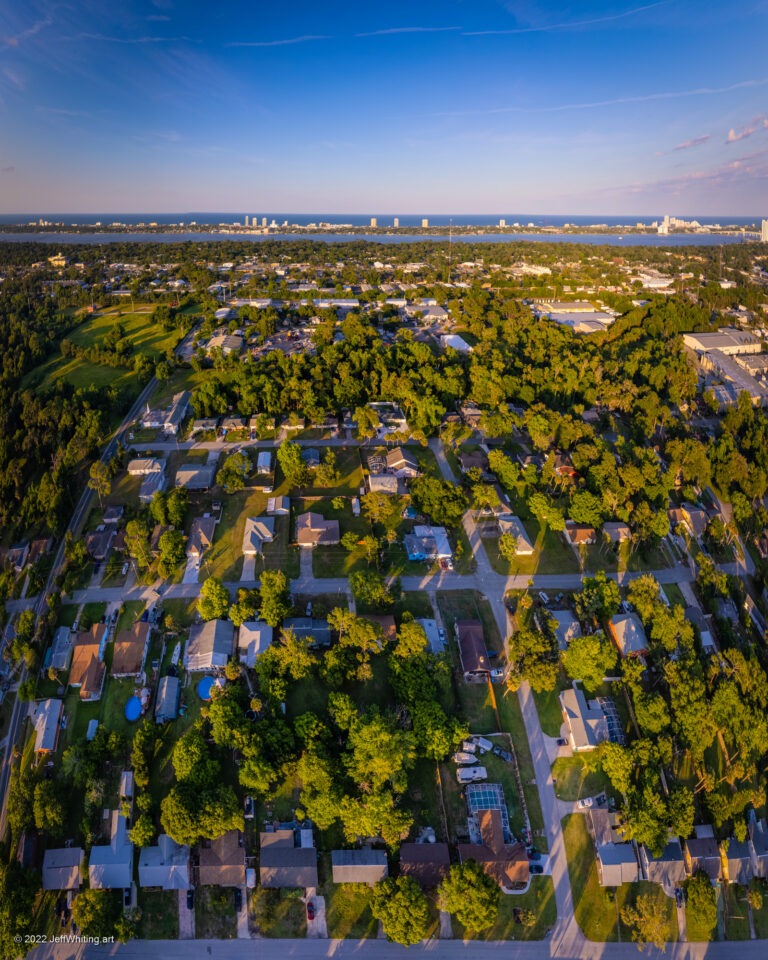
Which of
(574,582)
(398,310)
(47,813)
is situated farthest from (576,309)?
(47,813)

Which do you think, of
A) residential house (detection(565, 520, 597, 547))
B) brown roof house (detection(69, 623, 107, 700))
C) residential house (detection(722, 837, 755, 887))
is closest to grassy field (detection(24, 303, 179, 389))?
brown roof house (detection(69, 623, 107, 700))

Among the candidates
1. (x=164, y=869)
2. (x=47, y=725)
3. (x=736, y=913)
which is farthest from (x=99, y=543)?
(x=736, y=913)

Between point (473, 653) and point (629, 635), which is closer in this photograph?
point (473, 653)

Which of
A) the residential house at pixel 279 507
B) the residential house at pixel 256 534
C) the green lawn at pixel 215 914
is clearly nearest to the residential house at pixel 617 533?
the residential house at pixel 279 507

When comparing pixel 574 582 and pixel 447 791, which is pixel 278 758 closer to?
pixel 447 791

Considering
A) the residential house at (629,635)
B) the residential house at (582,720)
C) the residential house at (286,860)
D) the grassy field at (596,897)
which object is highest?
the residential house at (629,635)

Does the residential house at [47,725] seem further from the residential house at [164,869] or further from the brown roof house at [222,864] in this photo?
the brown roof house at [222,864]

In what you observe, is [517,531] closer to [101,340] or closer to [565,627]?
[565,627]
